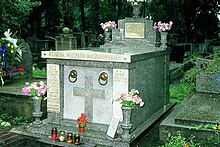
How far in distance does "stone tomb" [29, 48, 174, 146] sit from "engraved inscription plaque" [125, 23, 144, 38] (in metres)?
1.69

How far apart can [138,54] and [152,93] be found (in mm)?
1698

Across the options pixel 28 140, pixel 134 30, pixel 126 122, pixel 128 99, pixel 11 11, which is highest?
pixel 11 11

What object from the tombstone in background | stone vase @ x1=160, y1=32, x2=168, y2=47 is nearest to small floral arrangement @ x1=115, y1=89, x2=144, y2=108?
the tombstone in background

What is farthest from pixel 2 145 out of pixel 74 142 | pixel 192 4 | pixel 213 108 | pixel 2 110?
pixel 192 4

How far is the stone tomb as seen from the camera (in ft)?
24.3

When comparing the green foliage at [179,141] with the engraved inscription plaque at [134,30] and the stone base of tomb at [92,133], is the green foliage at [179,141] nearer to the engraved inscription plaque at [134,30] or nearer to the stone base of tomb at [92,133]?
the stone base of tomb at [92,133]

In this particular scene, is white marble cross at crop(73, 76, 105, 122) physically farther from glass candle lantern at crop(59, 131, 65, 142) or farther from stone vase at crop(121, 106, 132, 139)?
stone vase at crop(121, 106, 132, 139)

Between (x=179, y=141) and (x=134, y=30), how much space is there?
4.70 m

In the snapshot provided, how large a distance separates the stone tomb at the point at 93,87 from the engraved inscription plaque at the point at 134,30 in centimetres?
169

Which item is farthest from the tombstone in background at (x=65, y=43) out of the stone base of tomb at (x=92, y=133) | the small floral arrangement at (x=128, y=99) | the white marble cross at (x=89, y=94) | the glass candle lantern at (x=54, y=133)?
the small floral arrangement at (x=128, y=99)

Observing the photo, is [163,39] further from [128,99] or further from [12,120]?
[12,120]

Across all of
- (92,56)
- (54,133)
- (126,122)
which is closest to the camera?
(126,122)

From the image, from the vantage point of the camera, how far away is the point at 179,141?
6.36 meters

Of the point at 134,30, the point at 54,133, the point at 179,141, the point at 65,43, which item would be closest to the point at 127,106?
the point at 179,141
